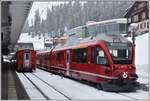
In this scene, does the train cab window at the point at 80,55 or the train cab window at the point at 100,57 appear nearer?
the train cab window at the point at 100,57

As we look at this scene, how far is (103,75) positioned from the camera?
18688mm

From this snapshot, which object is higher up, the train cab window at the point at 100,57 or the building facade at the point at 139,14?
the building facade at the point at 139,14

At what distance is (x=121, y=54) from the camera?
744 inches

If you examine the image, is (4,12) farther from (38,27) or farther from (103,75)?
(38,27)

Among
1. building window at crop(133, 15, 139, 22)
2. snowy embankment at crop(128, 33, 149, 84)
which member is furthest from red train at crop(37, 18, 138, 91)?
building window at crop(133, 15, 139, 22)

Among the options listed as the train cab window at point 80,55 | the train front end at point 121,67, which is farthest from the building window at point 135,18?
the train front end at point 121,67

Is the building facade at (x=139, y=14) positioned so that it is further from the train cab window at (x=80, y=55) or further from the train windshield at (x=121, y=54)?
the train windshield at (x=121, y=54)

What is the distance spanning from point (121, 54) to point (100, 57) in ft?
3.16

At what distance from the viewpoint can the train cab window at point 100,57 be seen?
1884 cm

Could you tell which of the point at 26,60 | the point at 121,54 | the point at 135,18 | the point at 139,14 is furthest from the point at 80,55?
the point at 135,18

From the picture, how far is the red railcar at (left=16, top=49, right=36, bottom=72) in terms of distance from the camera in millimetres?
39475

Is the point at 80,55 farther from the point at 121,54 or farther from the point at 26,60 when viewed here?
the point at 26,60

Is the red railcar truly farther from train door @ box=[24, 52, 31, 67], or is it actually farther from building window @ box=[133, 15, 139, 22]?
building window @ box=[133, 15, 139, 22]

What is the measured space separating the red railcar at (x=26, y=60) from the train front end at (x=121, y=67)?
2116 cm
